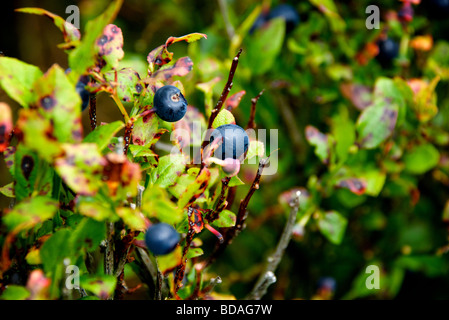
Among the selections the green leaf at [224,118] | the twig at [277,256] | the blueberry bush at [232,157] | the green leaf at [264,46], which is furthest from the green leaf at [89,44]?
the green leaf at [264,46]

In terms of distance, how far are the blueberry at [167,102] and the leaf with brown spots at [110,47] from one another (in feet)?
0.25

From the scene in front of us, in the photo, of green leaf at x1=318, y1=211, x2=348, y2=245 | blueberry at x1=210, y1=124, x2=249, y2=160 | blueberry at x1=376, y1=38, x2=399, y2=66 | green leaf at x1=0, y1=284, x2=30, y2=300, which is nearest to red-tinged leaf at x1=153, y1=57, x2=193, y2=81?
blueberry at x1=210, y1=124, x2=249, y2=160

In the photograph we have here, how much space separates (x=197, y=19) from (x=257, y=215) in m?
1.01

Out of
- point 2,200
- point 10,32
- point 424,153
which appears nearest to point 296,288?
point 424,153

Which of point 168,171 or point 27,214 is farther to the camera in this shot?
point 168,171

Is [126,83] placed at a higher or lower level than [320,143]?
higher

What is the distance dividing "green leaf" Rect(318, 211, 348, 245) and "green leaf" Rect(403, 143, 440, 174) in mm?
309

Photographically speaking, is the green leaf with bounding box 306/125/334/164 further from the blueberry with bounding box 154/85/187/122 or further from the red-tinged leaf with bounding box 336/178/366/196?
the blueberry with bounding box 154/85/187/122

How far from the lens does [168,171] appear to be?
639 mm

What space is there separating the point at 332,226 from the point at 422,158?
1.19 ft

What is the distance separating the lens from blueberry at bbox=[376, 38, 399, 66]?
1189mm

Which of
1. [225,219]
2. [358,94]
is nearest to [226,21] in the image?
[358,94]

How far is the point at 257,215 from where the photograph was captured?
4.87 ft

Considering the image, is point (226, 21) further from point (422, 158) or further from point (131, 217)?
point (131, 217)
